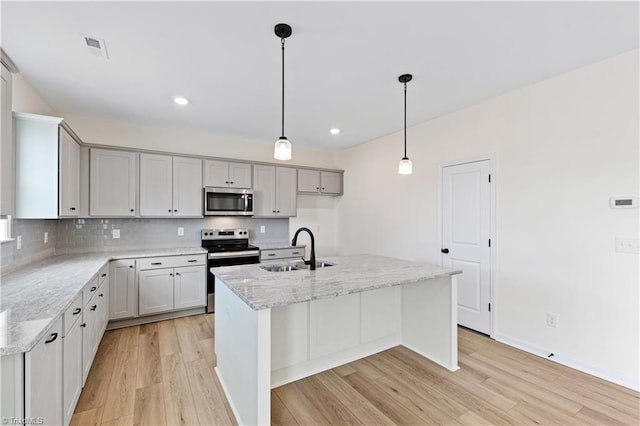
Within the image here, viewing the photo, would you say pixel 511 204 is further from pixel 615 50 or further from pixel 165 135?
pixel 165 135

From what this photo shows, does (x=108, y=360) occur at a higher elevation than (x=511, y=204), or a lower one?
lower

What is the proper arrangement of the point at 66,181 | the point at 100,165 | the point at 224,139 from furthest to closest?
the point at 224,139 → the point at 100,165 → the point at 66,181

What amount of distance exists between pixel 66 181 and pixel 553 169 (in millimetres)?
4594

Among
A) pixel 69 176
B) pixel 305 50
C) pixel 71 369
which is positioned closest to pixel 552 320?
pixel 305 50

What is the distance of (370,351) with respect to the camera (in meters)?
2.79

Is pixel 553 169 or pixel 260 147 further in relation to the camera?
pixel 260 147

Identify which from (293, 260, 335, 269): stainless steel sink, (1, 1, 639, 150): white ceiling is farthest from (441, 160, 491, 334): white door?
(293, 260, 335, 269): stainless steel sink

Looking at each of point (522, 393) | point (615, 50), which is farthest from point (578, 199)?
point (522, 393)

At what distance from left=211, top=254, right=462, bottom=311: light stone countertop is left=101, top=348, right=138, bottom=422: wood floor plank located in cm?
106

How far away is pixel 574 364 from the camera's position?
2.53 meters

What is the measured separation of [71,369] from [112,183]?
2473mm

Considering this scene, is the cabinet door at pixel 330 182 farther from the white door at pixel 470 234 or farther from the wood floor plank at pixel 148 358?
the wood floor plank at pixel 148 358

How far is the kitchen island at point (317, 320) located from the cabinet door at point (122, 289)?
1641mm

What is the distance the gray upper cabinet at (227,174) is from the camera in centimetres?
423
